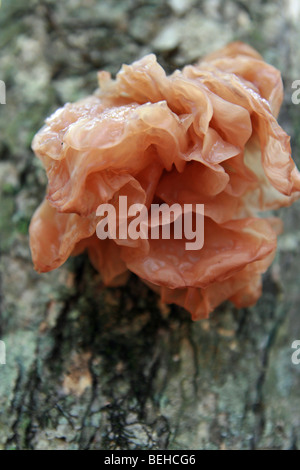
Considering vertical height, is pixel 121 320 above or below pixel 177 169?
below

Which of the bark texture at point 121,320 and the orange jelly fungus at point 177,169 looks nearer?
the orange jelly fungus at point 177,169

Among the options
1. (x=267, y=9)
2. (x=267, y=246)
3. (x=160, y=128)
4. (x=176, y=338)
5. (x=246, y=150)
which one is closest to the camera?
(x=160, y=128)

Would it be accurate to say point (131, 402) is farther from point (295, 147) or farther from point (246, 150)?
point (295, 147)

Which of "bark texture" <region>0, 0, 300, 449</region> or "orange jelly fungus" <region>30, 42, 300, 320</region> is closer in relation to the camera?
"orange jelly fungus" <region>30, 42, 300, 320</region>

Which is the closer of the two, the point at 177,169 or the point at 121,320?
the point at 177,169
